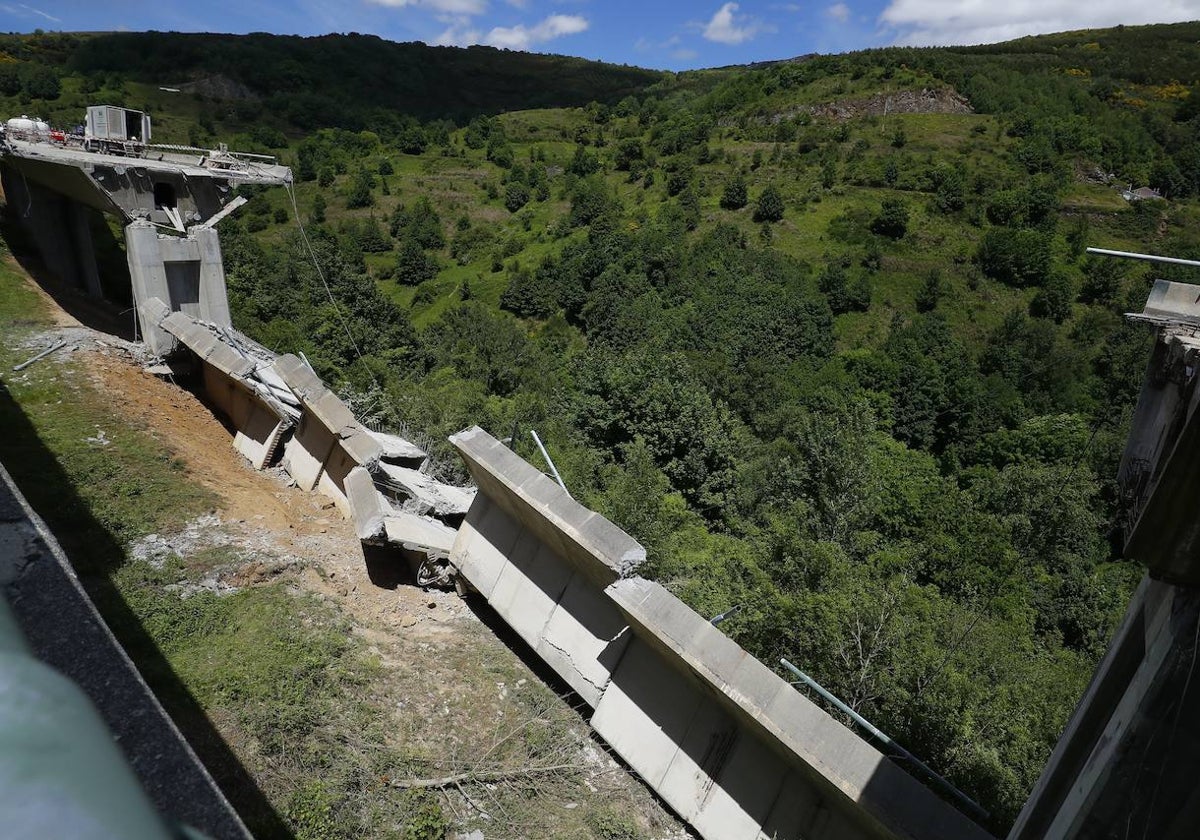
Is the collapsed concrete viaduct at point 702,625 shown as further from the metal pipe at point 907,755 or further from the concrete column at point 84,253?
the concrete column at point 84,253

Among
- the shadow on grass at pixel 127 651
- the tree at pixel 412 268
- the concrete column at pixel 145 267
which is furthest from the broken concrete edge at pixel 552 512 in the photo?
the tree at pixel 412 268

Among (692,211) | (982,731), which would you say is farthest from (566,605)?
(692,211)

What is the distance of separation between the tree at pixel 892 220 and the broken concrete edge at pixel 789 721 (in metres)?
61.4

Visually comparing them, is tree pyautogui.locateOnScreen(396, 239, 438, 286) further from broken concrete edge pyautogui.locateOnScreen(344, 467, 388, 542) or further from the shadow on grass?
broken concrete edge pyautogui.locateOnScreen(344, 467, 388, 542)

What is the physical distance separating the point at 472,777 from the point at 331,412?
23.8ft

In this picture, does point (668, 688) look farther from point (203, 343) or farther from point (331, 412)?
point (203, 343)

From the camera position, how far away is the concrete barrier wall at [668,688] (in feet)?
19.9

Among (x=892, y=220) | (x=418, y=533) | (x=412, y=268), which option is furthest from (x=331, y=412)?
(x=892, y=220)

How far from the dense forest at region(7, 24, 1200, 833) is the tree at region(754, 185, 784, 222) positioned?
0.85ft

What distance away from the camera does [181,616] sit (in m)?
8.09

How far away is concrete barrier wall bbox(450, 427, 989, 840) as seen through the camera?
239 inches

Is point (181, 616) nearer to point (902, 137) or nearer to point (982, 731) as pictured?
point (982, 731)

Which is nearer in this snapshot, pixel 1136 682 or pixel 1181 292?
pixel 1136 682

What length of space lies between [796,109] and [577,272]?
156 feet
